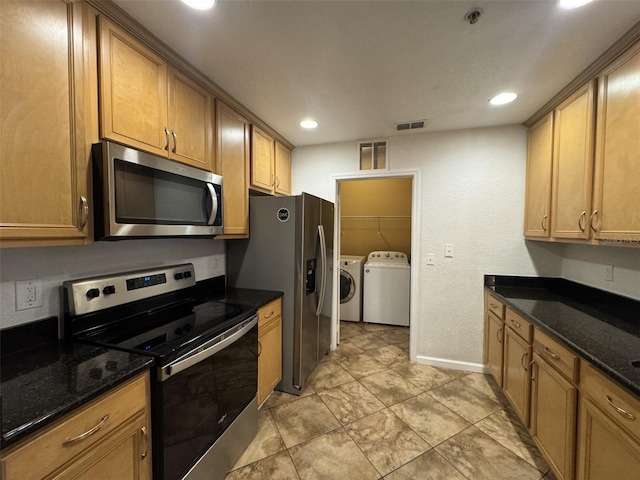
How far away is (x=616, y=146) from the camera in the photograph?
1.41 m

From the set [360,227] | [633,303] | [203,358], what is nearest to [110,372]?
[203,358]

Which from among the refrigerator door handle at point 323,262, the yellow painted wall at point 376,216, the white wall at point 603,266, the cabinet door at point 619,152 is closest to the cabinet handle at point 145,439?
the refrigerator door handle at point 323,262

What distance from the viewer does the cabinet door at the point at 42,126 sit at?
890 mm

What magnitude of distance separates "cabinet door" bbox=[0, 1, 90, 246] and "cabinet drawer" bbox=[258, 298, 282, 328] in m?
1.13

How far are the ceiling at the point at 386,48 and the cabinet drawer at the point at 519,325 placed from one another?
5.16ft

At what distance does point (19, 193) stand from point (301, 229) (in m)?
1.52

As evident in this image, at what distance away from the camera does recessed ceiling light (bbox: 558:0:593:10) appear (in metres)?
1.12

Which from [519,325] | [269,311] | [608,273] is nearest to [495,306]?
[519,325]

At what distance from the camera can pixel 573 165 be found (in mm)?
1759

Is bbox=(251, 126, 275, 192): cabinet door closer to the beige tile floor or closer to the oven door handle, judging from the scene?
the oven door handle

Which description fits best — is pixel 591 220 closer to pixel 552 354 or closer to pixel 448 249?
pixel 552 354

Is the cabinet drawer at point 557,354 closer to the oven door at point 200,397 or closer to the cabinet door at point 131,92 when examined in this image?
the oven door at point 200,397

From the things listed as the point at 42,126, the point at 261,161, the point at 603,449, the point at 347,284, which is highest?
the point at 261,161

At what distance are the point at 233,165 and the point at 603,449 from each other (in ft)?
8.16
